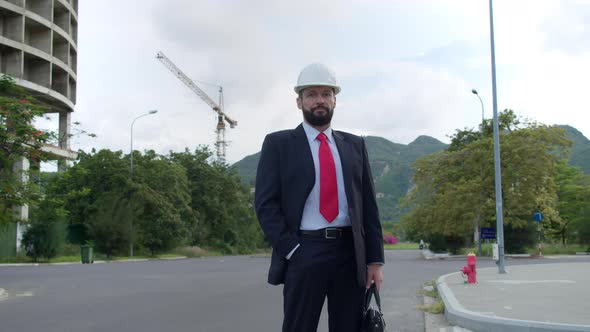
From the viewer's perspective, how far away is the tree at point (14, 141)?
15.0m

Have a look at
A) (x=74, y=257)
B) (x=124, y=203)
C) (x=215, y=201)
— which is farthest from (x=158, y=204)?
(x=215, y=201)

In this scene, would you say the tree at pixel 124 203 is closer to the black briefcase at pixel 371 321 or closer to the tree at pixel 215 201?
the tree at pixel 215 201

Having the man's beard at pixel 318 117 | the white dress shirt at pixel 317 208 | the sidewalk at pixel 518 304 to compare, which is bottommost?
the sidewalk at pixel 518 304

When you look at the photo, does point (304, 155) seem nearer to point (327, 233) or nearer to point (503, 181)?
point (327, 233)

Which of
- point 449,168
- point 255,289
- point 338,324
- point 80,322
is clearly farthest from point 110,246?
point 338,324

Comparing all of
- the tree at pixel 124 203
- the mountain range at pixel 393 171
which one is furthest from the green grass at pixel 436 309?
the mountain range at pixel 393 171

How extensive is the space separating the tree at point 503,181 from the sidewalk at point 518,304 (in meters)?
23.5

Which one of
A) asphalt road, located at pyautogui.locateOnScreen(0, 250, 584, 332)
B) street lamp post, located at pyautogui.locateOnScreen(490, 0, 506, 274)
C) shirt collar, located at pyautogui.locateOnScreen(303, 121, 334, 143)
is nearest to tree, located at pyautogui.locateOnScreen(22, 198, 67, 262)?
asphalt road, located at pyautogui.locateOnScreen(0, 250, 584, 332)

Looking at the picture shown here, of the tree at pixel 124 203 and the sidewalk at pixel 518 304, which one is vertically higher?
the tree at pixel 124 203

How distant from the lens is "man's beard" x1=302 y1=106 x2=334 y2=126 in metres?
3.68

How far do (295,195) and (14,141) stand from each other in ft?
43.6

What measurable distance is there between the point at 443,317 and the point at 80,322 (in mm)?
5018

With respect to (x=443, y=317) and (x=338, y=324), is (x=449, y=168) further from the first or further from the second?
(x=338, y=324)

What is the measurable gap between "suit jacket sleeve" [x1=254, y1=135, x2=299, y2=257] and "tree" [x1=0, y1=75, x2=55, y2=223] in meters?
12.8
